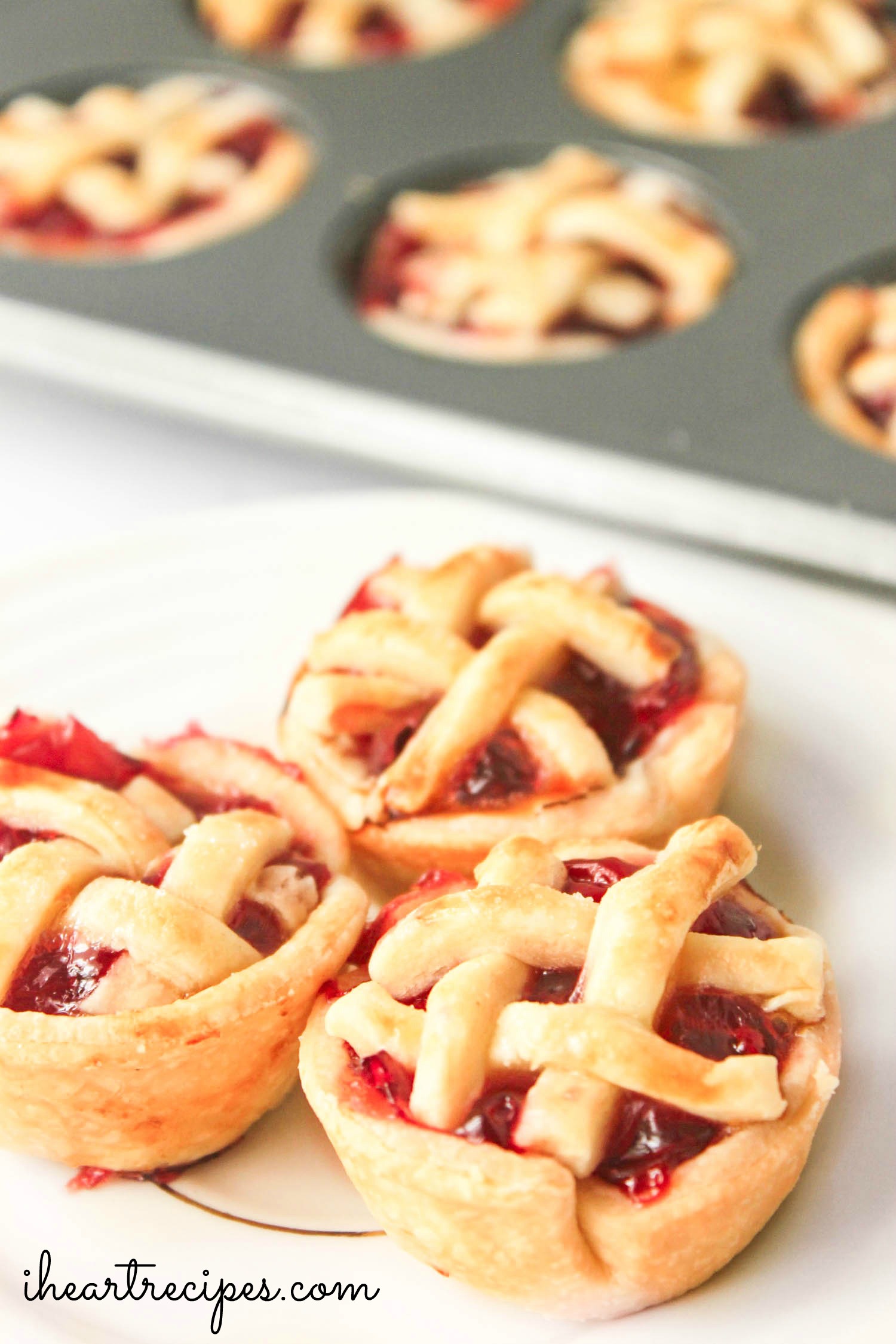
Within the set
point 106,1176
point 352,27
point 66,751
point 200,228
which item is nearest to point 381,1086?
point 106,1176

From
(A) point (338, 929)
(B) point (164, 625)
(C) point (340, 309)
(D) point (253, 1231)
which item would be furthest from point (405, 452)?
(D) point (253, 1231)

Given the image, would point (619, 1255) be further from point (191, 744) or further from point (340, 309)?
point (340, 309)

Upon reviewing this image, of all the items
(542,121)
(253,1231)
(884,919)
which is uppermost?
(542,121)

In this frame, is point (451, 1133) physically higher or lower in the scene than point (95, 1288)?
higher

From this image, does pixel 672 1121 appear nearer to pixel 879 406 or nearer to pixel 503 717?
pixel 503 717

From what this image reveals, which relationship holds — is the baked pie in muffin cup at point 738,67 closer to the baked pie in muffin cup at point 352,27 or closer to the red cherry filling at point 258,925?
the baked pie in muffin cup at point 352,27

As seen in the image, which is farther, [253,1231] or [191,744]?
[191,744]

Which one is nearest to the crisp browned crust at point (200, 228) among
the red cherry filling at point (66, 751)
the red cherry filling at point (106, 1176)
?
the red cherry filling at point (66, 751)
